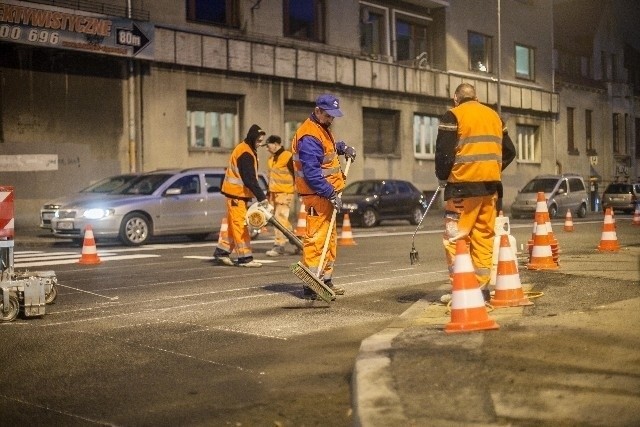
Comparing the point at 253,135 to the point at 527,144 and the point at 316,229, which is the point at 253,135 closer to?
the point at 316,229

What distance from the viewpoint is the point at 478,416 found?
434cm

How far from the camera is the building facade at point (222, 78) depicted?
78.8 ft

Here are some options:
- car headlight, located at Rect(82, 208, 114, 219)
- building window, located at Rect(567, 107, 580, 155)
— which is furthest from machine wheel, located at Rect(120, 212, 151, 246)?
building window, located at Rect(567, 107, 580, 155)

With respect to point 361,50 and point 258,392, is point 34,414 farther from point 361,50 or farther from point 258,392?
point 361,50

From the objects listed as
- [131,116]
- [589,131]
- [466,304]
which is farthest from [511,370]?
[589,131]

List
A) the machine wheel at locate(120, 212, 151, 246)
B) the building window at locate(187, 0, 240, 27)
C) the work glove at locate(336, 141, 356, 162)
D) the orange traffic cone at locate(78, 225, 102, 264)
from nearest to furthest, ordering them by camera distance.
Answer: the work glove at locate(336, 141, 356, 162)
the orange traffic cone at locate(78, 225, 102, 264)
the machine wheel at locate(120, 212, 151, 246)
the building window at locate(187, 0, 240, 27)

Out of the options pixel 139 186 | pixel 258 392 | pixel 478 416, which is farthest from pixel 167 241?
pixel 478 416

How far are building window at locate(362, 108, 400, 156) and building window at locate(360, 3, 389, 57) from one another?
2.38m

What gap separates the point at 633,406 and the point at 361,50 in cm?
3182

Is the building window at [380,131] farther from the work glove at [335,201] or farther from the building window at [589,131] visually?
the work glove at [335,201]

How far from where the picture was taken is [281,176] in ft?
52.1

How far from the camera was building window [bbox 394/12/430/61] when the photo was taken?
38.2m

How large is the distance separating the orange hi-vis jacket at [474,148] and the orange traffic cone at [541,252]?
3.35 m

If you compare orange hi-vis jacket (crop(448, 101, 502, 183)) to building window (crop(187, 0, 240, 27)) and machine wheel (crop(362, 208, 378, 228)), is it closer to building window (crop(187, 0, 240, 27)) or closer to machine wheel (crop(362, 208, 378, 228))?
machine wheel (crop(362, 208, 378, 228))
